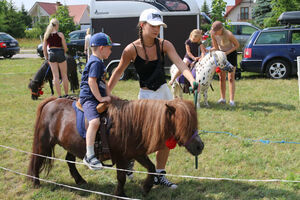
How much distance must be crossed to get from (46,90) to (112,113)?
7780 millimetres

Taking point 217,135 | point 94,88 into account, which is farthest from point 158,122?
point 217,135

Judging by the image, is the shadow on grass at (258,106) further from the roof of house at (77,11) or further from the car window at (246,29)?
the roof of house at (77,11)

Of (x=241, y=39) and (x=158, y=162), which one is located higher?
(x=241, y=39)

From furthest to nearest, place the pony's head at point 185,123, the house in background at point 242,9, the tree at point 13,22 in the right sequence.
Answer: the house in background at point 242,9 < the tree at point 13,22 < the pony's head at point 185,123

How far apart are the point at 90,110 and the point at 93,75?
380 mm

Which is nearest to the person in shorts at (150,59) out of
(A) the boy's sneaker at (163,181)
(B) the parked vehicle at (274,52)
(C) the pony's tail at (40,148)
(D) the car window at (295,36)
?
(A) the boy's sneaker at (163,181)

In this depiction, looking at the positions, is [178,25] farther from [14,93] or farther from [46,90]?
[14,93]

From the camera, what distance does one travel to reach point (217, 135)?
225 inches

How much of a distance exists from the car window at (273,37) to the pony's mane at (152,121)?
919cm

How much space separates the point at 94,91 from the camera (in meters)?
3.22

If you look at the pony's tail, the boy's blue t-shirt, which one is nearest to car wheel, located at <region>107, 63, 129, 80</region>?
the pony's tail

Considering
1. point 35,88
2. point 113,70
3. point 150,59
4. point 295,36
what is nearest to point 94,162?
point 150,59

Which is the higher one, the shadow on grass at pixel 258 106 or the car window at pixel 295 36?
the car window at pixel 295 36

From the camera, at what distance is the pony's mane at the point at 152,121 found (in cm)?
291
